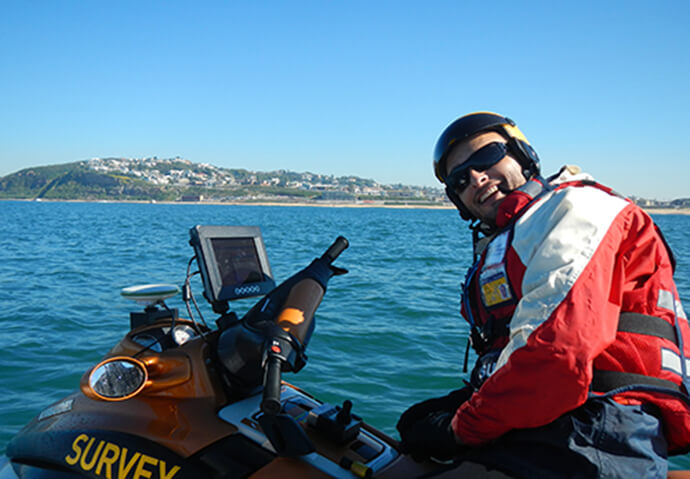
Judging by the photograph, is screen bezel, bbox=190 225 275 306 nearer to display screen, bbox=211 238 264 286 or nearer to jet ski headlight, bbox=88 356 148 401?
display screen, bbox=211 238 264 286

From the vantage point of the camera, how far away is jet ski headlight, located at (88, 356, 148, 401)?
2301 mm

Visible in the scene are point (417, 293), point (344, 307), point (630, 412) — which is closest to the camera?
point (630, 412)

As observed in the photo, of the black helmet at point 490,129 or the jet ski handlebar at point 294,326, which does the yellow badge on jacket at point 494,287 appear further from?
the jet ski handlebar at point 294,326

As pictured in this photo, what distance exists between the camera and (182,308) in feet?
31.5

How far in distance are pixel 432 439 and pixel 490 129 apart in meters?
1.30

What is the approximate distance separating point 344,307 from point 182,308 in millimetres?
2900

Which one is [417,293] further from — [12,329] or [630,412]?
[630,412]

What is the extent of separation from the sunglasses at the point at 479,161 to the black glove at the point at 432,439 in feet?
3.13

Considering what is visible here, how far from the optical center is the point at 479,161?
7.38 ft

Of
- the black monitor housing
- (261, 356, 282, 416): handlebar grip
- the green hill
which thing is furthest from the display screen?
the green hill

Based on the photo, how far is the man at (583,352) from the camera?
1.59 meters

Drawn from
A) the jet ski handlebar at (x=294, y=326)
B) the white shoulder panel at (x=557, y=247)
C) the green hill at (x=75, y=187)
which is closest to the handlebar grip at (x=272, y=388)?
the jet ski handlebar at (x=294, y=326)

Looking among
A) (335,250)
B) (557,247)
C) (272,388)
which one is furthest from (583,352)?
(335,250)

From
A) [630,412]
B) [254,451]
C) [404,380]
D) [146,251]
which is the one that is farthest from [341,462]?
[146,251]
